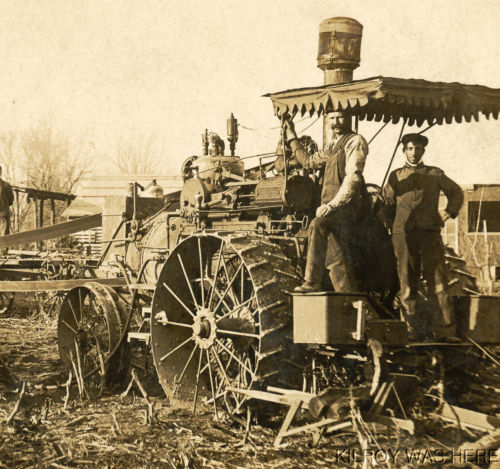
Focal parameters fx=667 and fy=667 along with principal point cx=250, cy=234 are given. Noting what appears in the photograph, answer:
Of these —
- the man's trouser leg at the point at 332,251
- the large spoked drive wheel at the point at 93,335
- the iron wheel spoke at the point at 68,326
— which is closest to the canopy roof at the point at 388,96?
the man's trouser leg at the point at 332,251

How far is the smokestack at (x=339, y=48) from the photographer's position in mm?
9523

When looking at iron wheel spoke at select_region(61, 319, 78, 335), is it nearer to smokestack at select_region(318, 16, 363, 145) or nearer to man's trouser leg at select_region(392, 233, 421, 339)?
man's trouser leg at select_region(392, 233, 421, 339)

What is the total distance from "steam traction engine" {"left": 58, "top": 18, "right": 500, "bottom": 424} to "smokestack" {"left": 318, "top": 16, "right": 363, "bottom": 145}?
66.4 inches

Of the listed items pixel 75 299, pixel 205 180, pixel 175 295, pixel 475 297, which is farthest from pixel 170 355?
pixel 475 297

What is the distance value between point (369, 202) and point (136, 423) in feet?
9.05

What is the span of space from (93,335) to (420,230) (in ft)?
12.4

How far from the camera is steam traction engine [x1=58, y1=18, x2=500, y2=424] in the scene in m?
5.06

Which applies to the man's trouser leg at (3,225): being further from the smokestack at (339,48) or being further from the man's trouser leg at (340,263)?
the man's trouser leg at (340,263)

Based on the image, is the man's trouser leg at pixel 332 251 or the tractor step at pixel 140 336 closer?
the man's trouser leg at pixel 332 251

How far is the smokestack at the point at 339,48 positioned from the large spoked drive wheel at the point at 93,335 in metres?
4.55

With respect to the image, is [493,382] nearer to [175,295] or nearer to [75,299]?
[175,295]

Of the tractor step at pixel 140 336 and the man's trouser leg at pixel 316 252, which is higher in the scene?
the man's trouser leg at pixel 316 252

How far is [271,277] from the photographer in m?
5.26

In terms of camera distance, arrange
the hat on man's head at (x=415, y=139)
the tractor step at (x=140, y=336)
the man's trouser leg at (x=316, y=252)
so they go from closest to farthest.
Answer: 1. the man's trouser leg at (x=316, y=252)
2. the hat on man's head at (x=415, y=139)
3. the tractor step at (x=140, y=336)
